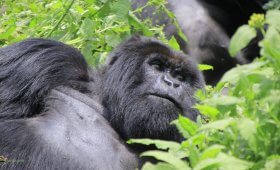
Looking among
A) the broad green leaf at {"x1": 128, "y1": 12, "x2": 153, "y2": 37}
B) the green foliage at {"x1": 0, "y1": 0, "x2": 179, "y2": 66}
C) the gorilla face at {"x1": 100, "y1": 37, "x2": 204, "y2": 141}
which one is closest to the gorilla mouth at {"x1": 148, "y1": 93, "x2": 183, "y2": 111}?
the gorilla face at {"x1": 100, "y1": 37, "x2": 204, "y2": 141}

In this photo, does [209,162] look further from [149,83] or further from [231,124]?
[149,83]

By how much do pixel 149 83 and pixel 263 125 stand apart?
148 centimetres

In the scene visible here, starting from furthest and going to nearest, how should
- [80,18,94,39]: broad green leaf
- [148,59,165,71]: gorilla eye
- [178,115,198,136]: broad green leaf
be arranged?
[80,18,94,39]: broad green leaf, [148,59,165,71]: gorilla eye, [178,115,198,136]: broad green leaf

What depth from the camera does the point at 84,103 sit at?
2865 millimetres

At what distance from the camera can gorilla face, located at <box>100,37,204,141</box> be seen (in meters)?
2.72

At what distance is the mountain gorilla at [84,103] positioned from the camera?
2.53 meters

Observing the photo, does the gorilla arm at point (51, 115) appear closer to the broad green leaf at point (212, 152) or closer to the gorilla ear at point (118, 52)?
the gorilla ear at point (118, 52)

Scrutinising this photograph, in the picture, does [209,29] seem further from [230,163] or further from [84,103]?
[230,163]

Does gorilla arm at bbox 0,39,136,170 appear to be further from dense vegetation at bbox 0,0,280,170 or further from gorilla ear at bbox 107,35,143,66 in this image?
dense vegetation at bbox 0,0,280,170

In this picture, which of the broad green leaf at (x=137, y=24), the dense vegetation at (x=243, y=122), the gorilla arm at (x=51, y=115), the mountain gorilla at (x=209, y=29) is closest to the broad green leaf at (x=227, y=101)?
the dense vegetation at (x=243, y=122)

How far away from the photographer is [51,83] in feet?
9.09

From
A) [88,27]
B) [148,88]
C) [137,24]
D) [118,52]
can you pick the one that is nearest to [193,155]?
[148,88]

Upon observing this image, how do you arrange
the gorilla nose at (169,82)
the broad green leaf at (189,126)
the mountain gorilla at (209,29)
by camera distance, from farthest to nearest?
the mountain gorilla at (209,29)
the gorilla nose at (169,82)
the broad green leaf at (189,126)

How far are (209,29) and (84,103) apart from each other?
5.14 metres
